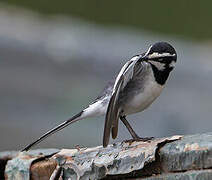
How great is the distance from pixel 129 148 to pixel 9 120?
4541 mm

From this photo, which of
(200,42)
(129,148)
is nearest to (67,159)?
(129,148)

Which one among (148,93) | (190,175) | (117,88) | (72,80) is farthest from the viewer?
(72,80)

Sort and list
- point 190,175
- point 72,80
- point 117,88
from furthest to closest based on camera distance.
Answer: point 72,80, point 117,88, point 190,175

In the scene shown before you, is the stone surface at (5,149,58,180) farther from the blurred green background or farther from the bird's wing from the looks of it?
the blurred green background

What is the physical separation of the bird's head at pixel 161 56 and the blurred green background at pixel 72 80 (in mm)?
2919

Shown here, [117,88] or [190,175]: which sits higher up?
[117,88]

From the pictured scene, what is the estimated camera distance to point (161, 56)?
2.96 metres

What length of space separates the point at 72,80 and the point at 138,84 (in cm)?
397

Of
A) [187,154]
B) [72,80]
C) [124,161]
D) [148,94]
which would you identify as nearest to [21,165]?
[124,161]

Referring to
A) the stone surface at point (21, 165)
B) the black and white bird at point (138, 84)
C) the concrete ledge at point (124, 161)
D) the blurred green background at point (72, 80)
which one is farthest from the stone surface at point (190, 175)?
the blurred green background at point (72, 80)

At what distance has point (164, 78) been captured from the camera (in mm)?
3033

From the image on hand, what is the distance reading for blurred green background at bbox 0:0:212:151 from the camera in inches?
259

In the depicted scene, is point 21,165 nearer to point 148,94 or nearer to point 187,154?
point 187,154

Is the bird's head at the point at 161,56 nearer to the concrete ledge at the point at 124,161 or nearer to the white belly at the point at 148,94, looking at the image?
the white belly at the point at 148,94
